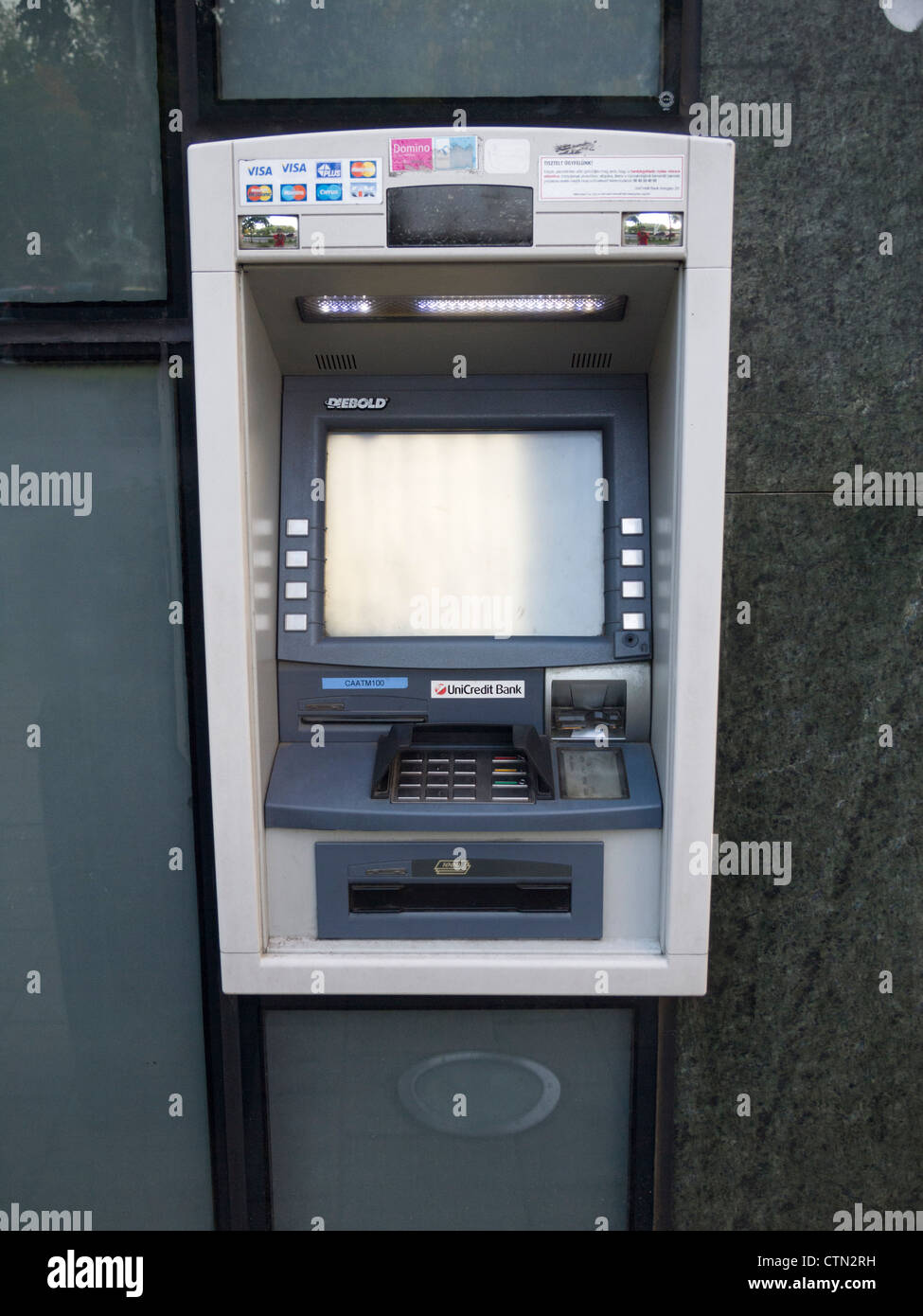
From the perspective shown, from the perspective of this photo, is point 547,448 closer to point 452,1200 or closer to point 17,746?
point 17,746

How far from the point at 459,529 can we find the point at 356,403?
1.20 feet

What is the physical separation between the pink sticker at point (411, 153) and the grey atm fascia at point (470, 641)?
17mm

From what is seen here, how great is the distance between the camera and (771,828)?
2336 mm

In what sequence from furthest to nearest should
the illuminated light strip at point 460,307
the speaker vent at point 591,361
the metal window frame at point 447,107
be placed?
the metal window frame at point 447,107
the speaker vent at point 591,361
the illuminated light strip at point 460,307

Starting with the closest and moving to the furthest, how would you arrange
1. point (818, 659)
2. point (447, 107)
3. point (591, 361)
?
point (591, 361)
point (447, 107)
point (818, 659)

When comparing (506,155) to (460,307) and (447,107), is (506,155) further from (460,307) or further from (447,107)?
(447,107)

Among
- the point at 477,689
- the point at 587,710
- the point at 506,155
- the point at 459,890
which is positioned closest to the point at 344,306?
the point at 506,155

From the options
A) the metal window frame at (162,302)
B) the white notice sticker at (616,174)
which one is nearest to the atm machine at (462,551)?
the white notice sticker at (616,174)

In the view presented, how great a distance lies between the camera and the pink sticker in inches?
59.3

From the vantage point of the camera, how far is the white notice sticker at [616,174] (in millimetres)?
1505

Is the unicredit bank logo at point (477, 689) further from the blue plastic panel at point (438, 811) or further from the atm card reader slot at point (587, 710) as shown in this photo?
the blue plastic panel at point (438, 811)

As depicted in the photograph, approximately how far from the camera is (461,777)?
1781mm

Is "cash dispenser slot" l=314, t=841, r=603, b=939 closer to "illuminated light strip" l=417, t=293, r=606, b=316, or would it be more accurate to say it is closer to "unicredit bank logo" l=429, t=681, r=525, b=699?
"unicredit bank logo" l=429, t=681, r=525, b=699

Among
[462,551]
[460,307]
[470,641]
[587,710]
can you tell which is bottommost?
[587,710]
